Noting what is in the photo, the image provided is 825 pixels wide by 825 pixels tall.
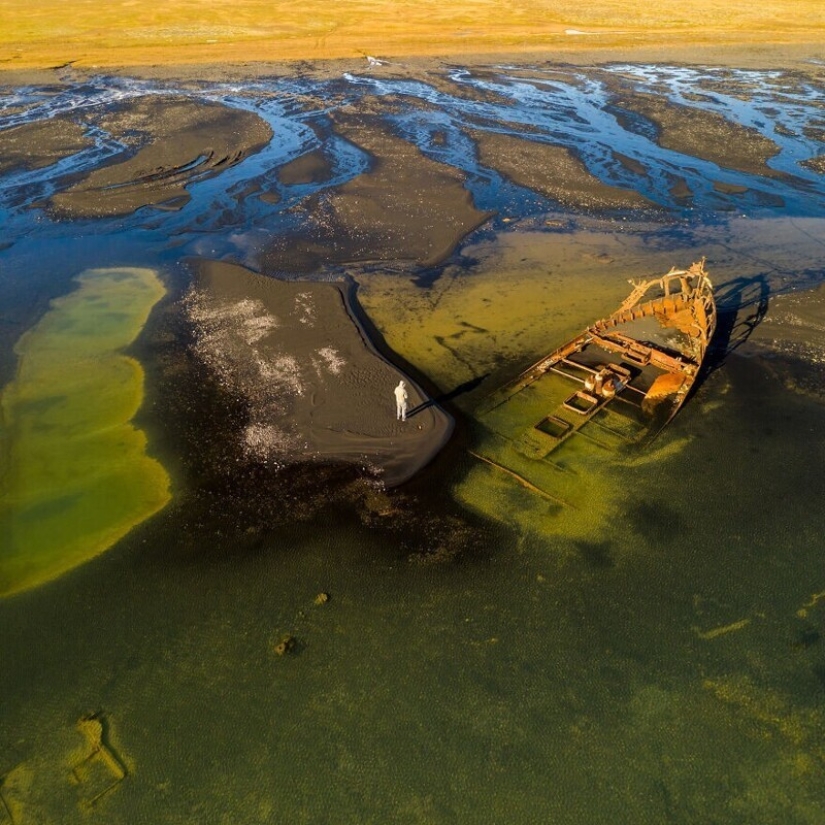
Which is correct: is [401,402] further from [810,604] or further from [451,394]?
[810,604]

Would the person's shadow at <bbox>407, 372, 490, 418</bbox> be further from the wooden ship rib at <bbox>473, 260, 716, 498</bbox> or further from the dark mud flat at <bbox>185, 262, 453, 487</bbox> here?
the wooden ship rib at <bbox>473, 260, 716, 498</bbox>

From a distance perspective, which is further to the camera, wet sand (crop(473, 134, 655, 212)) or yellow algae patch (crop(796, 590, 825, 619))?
wet sand (crop(473, 134, 655, 212))

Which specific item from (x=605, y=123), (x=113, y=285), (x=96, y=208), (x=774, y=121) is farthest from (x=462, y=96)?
(x=113, y=285)

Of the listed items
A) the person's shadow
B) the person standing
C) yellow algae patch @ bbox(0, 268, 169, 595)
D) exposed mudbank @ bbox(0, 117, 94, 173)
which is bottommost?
yellow algae patch @ bbox(0, 268, 169, 595)

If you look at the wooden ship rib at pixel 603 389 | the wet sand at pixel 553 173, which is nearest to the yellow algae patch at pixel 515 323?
the wooden ship rib at pixel 603 389

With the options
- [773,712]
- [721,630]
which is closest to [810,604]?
[721,630]

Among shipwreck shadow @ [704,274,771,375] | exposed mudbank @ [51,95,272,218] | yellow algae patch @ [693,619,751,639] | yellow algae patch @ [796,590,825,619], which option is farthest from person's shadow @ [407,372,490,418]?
exposed mudbank @ [51,95,272,218]
